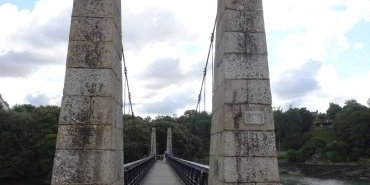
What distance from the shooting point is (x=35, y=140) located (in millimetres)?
35750

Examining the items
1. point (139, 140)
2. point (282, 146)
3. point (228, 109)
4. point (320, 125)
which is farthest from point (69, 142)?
point (320, 125)

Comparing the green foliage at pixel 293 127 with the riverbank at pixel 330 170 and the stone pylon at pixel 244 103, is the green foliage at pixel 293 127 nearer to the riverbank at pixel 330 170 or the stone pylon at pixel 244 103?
the riverbank at pixel 330 170

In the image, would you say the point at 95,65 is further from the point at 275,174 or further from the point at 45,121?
the point at 45,121

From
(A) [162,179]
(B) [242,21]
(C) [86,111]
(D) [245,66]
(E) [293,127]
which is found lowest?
(A) [162,179]

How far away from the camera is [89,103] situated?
5.27 metres

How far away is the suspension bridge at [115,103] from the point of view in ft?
16.9

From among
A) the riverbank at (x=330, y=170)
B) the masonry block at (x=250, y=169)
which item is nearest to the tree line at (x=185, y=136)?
the riverbank at (x=330, y=170)

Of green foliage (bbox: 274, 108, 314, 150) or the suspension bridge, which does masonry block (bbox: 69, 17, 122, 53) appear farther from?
green foliage (bbox: 274, 108, 314, 150)

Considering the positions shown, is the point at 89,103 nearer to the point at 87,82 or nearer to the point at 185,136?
the point at 87,82

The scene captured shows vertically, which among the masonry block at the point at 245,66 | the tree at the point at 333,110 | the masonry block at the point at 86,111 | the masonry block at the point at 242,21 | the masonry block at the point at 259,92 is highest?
the tree at the point at 333,110

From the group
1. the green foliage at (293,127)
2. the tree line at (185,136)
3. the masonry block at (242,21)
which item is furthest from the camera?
the green foliage at (293,127)

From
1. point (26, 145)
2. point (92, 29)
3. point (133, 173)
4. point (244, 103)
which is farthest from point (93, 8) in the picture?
point (26, 145)

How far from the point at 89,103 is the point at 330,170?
5673cm

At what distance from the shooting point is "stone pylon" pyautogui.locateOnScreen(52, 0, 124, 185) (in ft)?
16.8
